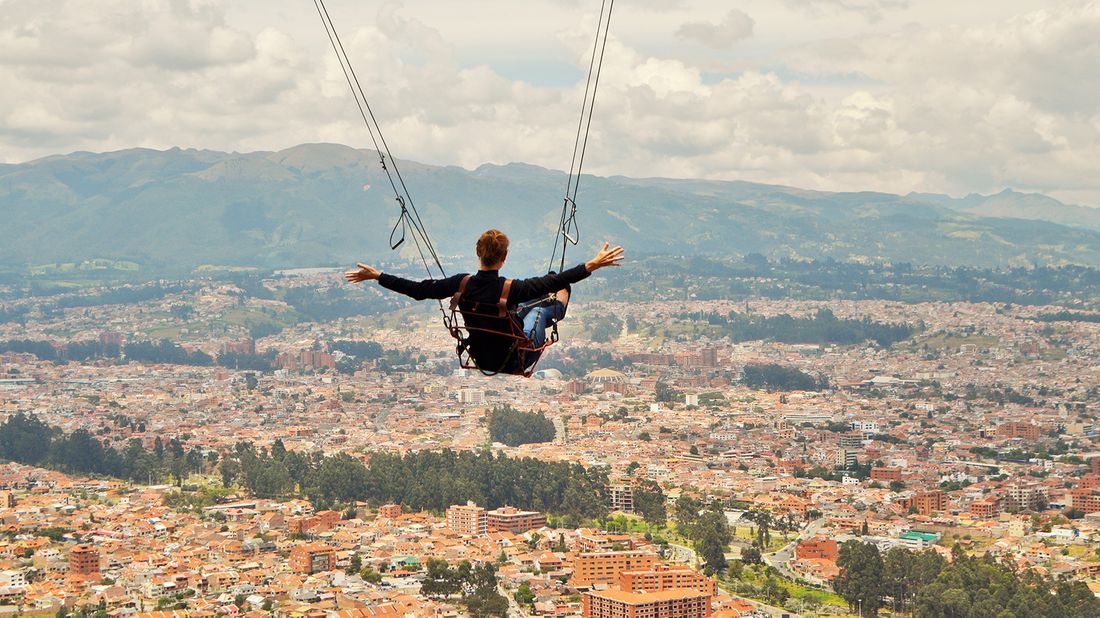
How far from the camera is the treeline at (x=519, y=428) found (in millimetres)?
68750

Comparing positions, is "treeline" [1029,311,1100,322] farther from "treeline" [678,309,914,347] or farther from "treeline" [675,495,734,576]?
"treeline" [675,495,734,576]

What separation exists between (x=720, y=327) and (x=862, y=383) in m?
29.1

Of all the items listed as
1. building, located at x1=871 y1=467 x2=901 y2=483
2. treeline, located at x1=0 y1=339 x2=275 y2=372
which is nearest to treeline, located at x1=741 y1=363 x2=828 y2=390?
treeline, located at x1=0 y1=339 x2=275 y2=372

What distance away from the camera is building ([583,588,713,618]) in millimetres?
34438

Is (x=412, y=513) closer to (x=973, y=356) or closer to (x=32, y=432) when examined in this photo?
(x=32, y=432)

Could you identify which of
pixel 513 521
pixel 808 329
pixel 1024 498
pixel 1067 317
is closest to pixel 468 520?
pixel 513 521

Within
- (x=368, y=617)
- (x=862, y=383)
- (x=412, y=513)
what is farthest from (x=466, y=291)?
(x=862, y=383)

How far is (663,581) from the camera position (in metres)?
36.3

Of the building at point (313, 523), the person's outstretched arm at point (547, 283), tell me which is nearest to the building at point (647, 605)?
the building at point (313, 523)

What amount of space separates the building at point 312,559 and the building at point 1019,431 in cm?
4131

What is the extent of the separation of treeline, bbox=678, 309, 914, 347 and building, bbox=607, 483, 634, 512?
2721 inches

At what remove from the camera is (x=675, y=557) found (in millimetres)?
42094

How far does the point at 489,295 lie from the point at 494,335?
416 millimetres

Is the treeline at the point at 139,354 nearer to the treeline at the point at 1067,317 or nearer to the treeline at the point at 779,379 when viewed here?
the treeline at the point at 779,379
